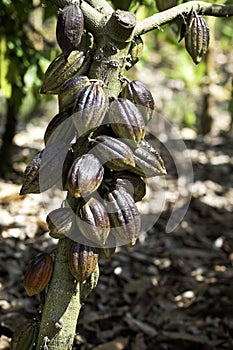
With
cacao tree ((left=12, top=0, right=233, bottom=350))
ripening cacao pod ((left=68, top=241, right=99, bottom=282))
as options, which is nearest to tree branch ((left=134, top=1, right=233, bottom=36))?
cacao tree ((left=12, top=0, right=233, bottom=350))

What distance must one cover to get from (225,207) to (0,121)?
73.4 inches

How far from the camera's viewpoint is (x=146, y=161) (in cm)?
121

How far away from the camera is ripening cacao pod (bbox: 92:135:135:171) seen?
3.80 feet

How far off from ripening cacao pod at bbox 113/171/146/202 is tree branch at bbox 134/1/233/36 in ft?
0.97

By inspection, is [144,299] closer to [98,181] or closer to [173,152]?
[98,181]

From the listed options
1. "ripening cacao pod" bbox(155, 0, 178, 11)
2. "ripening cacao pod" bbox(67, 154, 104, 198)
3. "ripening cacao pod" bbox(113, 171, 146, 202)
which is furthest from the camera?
"ripening cacao pod" bbox(155, 0, 178, 11)

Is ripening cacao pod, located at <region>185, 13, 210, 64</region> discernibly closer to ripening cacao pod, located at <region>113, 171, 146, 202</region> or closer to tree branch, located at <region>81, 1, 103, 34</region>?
tree branch, located at <region>81, 1, 103, 34</region>

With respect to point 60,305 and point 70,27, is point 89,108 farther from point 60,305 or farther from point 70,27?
point 60,305

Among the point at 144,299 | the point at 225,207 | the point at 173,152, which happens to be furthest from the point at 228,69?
the point at 144,299

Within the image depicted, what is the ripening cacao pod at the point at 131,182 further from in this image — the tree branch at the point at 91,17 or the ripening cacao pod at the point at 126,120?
the tree branch at the point at 91,17

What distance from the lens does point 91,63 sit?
4.07 feet

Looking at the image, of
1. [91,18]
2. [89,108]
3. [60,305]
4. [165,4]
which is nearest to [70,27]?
[91,18]

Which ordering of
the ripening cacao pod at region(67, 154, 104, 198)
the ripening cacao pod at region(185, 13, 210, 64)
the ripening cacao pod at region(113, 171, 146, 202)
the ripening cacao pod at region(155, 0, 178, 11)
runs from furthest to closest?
the ripening cacao pod at region(155, 0, 178, 11), the ripening cacao pod at region(185, 13, 210, 64), the ripening cacao pod at region(113, 171, 146, 202), the ripening cacao pod at region(67, 154, 104, 198)

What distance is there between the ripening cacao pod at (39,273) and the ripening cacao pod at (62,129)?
25 cm
